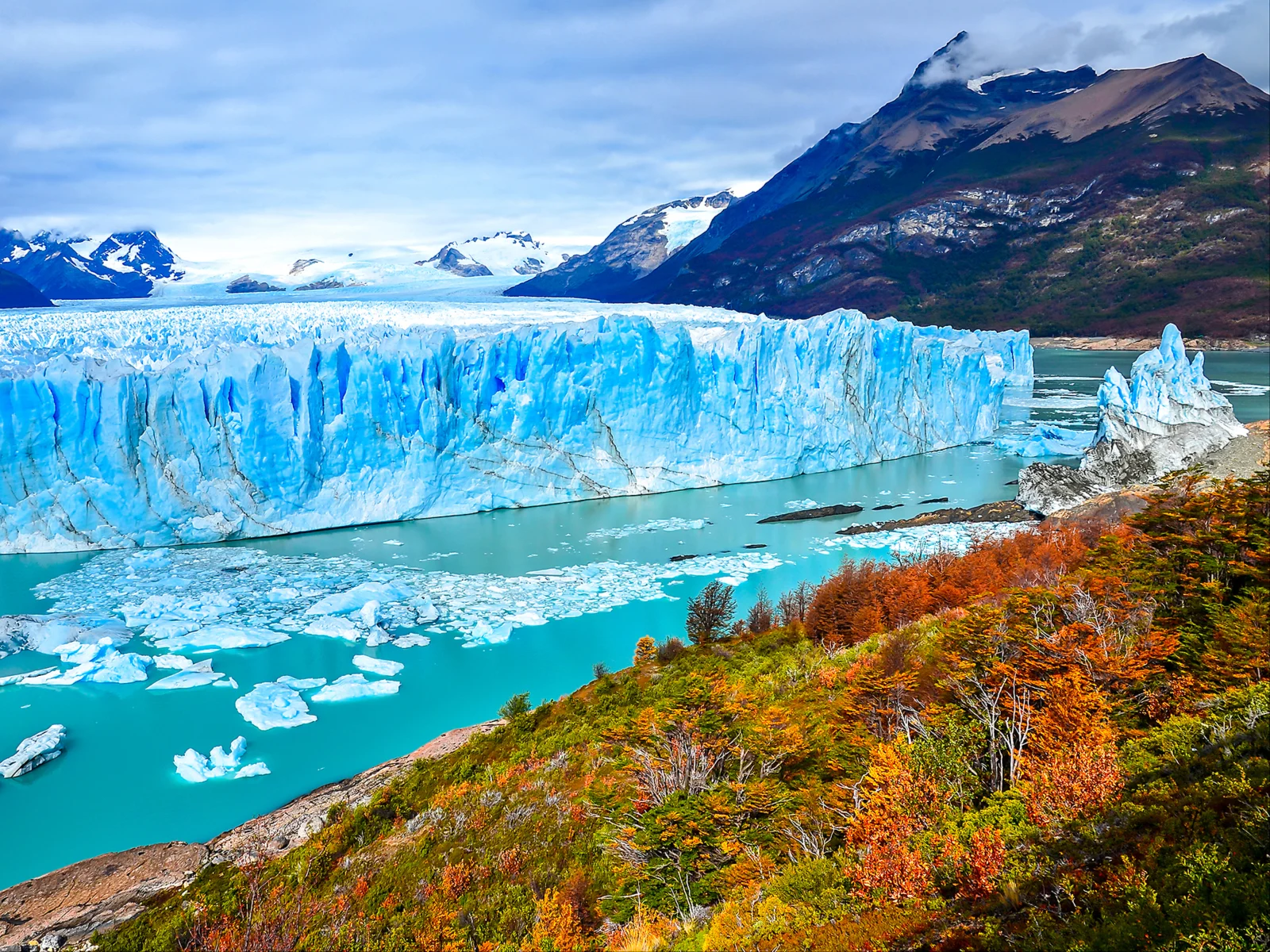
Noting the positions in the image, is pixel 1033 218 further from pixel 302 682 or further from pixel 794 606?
pixel 302 682

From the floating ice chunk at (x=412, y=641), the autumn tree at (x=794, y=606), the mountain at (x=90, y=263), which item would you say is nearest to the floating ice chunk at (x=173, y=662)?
the floating ice chunk at (x=412, y=641)

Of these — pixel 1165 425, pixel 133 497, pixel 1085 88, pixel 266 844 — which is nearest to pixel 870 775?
pixel 266 844

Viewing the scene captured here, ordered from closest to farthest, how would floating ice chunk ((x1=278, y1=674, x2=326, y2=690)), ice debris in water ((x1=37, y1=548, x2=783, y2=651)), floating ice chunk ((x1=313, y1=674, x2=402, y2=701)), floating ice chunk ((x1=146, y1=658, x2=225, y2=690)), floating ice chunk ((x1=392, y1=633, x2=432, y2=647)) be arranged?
floating ice chunk ((x1=313, y1=674, x2=402, y2=701))
floating ice chunk ((x1=278, y1=674, x2=326, y2=690))
floating ice chunk ((x1=146, y1=658, x2=225, y2=690))
floating ice chunk ((x1=392, y1=633, x2=432, y2=647))
ice debris in water ((x1=37, y1=548, x2=783, y2=651))

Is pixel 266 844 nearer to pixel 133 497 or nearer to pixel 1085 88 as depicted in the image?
pixel 133 497

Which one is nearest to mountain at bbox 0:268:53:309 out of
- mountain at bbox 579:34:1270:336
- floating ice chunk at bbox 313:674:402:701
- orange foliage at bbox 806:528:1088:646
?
floating ice chunk at bbox 313:674:402:701

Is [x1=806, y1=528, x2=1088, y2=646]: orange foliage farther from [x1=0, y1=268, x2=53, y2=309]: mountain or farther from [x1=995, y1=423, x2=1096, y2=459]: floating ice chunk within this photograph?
[x1=0, y1=268, x2=53, y2=309]: mountain

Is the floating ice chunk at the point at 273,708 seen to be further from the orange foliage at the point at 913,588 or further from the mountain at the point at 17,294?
the mountain at the point at 17,294
